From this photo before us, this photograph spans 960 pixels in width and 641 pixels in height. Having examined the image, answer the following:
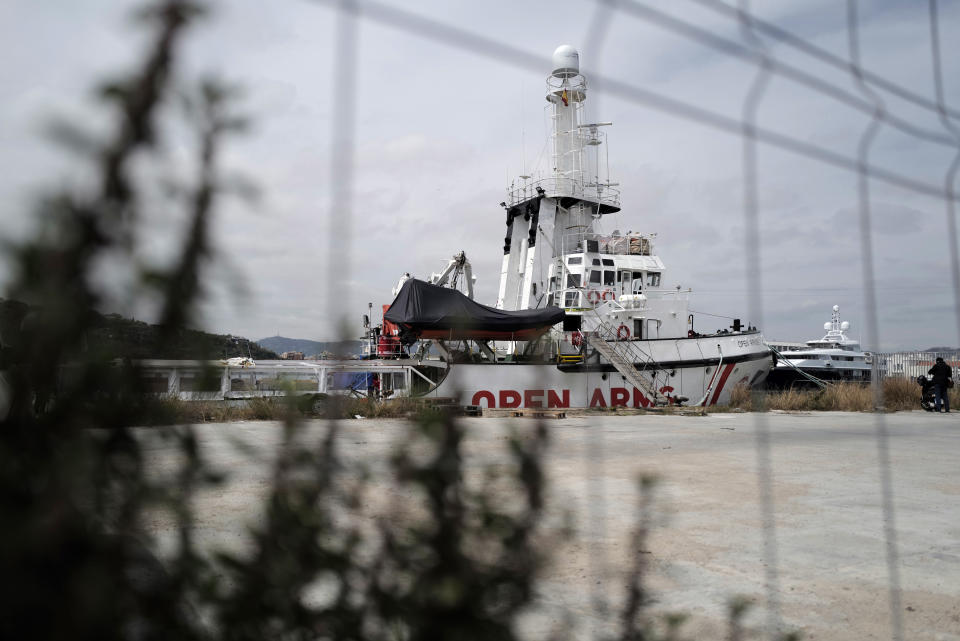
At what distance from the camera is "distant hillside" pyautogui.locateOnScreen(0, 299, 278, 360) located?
0.67 metres

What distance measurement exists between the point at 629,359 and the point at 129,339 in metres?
16.0

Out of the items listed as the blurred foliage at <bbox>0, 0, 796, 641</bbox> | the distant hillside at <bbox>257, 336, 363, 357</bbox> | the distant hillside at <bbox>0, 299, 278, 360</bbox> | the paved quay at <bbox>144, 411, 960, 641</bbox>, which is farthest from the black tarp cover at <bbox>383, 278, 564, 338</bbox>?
the distant hillside at <bbox>0, 299, 278, 360</bbox>

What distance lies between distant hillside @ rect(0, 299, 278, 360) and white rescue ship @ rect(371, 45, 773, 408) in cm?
1214

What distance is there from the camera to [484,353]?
52.1ft

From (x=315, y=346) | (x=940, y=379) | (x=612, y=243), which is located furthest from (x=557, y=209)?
(x=315, y=346)

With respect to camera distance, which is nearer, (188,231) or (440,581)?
(188,231)

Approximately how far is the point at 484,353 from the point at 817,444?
29.1 feet

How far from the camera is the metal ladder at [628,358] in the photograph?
15.1 metres

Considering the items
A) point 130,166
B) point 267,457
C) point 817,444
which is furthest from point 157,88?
point 817,444

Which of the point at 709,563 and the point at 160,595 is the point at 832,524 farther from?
the point at 160,595

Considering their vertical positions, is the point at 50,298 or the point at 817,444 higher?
the point at 50,298

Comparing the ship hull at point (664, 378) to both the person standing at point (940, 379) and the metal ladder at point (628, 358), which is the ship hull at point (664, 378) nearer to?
the metal ladder at point (628, 358)

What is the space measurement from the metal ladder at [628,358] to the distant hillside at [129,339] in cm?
1482

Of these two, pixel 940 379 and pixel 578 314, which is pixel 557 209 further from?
pixel 940 379
